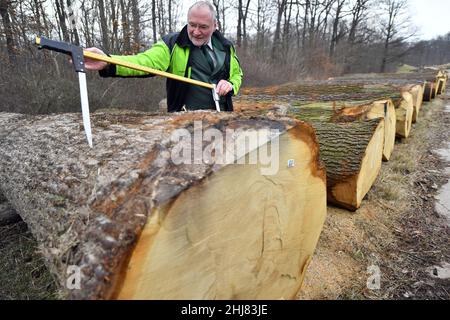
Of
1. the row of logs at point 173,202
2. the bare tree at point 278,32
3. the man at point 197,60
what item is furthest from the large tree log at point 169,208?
the bare tree at point 278,32

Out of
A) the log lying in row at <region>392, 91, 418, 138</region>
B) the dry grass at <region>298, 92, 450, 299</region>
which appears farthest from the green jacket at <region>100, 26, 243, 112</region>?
the log lying in row at <region>392, 91, 418, 138</region>

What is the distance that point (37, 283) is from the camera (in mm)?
2211

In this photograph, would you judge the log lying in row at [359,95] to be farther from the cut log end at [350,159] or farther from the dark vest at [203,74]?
the dark vest at [203,74]

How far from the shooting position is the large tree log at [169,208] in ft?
3.78

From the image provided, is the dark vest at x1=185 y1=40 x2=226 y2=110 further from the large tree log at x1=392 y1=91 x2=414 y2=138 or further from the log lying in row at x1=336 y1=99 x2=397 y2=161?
the large tree log at x1=392 y1=91 x2=414 y2=138

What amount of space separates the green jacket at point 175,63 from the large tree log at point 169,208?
356 mm

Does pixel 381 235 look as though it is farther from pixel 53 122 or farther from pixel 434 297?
pixel 53 122

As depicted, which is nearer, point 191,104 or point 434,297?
point 434,297

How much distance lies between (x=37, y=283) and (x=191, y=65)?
6.16 ft

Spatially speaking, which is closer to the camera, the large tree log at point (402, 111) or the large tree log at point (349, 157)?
the large tree log at point (349, 157)

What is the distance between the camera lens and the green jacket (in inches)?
84.1

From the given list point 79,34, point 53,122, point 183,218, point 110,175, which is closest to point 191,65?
point 53,122

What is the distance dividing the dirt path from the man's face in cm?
171
